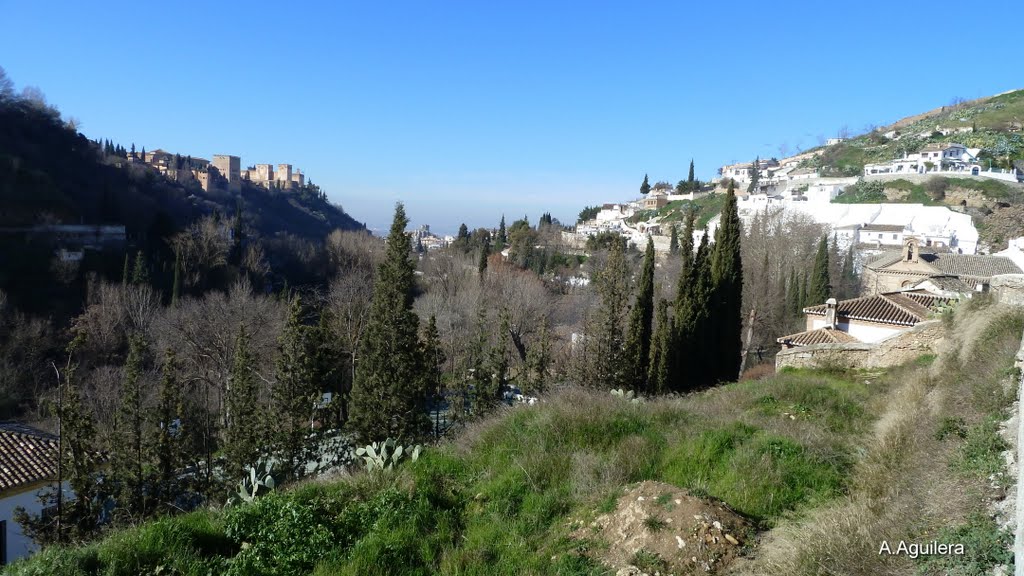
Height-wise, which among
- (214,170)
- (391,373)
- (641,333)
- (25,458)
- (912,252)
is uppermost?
(214,170)

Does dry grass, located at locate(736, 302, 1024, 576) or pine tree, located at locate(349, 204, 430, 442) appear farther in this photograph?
pine tree, located at locate(349, 204, 430, 442)

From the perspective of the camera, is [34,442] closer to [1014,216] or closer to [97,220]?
[97,220]

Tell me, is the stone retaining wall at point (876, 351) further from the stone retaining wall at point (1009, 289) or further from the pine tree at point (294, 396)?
the pine tree at point (294, 396)

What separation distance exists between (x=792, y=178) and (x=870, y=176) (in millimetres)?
11536

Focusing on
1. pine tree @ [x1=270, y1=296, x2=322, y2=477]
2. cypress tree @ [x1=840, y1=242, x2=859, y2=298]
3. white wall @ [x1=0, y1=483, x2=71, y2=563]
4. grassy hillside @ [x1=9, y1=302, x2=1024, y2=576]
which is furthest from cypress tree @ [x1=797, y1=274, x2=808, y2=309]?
white wall @ [x1=0, y1=483, x2=71, y2=563]

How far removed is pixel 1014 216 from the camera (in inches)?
1629

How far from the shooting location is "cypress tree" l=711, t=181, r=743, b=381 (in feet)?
54.3

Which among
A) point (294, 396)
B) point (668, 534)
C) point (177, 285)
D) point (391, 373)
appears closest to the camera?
point (668, 534)

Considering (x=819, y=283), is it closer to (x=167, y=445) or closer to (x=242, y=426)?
(x=242, y=426)

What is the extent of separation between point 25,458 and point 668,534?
1390 cm

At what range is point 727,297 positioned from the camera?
55.8 feet

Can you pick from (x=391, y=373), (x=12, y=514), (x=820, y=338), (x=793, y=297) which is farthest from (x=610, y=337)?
(x=793, y=297)

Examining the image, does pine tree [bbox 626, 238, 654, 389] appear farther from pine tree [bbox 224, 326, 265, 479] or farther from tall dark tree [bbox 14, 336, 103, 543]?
tall dark tree [bbox 14, 336, 103, 543]

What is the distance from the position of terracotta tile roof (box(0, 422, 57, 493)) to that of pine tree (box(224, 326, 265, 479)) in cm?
371
